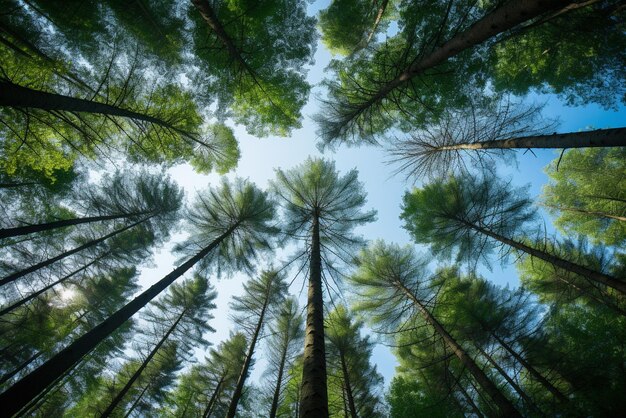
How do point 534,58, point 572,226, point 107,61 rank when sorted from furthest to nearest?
point 572,226
point 534,58
point 107,61

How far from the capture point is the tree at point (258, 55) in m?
6.64

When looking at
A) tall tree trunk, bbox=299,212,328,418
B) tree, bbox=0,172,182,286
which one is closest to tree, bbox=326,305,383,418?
tall tree trunk, bbox=299,212,328,418

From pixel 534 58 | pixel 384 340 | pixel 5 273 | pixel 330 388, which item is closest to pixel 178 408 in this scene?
pixel 330 388

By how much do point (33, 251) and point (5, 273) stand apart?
110cm

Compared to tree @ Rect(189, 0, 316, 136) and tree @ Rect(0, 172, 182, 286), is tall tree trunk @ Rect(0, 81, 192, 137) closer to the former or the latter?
tree @ Rect(189, 0, 316, 136)

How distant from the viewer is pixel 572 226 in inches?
539

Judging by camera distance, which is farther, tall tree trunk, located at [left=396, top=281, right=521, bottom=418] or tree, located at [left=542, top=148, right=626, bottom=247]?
tree, located at [left=542, top=148, right=626, bottom=247]

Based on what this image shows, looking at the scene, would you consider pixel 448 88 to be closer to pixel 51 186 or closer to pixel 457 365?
pixel 457 365

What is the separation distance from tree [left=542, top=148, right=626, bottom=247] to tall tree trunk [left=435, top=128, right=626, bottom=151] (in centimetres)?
845

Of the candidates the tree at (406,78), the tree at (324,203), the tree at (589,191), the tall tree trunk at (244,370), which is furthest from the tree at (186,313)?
the tree at (589,191)

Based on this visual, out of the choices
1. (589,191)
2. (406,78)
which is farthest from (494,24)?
(589,191)

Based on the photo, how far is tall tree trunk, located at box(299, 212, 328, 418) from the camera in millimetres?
2303

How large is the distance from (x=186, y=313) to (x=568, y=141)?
14694mm

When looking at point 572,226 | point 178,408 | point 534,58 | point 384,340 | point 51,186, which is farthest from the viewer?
point 572,226
